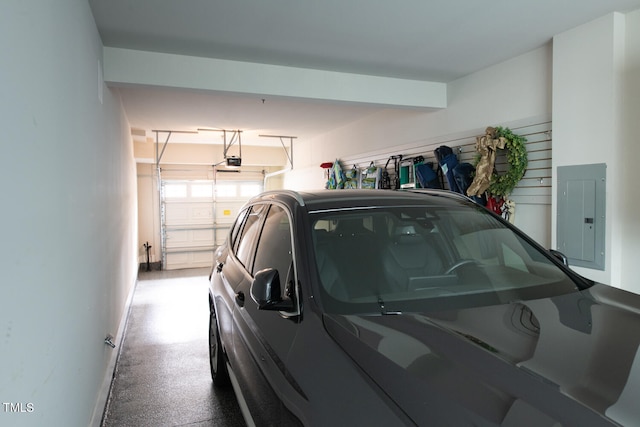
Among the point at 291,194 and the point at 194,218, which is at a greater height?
the point at 291,194

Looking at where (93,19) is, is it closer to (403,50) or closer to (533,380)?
(403,50)

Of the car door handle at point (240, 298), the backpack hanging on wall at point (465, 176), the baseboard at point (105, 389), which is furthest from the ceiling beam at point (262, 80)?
the baseboard at point (105, 389)

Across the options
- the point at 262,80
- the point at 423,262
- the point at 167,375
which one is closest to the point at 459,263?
the point at 423,262

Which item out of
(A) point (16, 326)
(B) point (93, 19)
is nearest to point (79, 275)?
(A) point (16, 326)

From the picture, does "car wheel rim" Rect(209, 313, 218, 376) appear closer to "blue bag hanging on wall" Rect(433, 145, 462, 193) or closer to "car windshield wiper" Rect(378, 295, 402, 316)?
"car windshield wiper" Rect(378, 295, 402, 316)

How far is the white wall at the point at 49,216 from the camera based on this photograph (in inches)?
45.2

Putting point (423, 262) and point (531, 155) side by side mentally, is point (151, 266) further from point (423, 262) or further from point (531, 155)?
point (423, 262)

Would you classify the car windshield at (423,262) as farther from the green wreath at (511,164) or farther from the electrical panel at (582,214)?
the green wreath at (511,164)

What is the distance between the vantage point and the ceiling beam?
3.54 metres

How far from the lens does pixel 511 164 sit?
12.1 ft

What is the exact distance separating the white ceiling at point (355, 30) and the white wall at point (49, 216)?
561mm

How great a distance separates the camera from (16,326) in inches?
45.5

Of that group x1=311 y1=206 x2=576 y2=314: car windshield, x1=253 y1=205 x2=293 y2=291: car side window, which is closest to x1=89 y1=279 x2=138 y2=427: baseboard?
x1=253 y1=205 x2=293 y2=291: car side window

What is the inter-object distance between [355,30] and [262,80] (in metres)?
1.19
